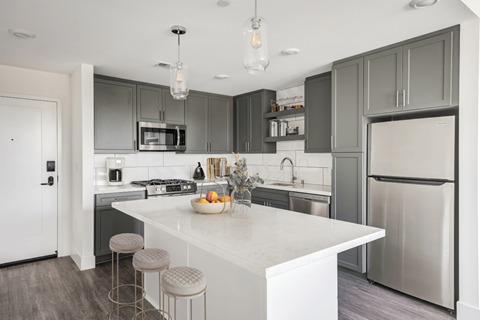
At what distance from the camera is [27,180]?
3727 millimetres

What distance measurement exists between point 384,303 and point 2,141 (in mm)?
4505

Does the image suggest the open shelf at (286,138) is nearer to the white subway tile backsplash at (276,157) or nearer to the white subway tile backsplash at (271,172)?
the white subway tile backsplash at (276,157)

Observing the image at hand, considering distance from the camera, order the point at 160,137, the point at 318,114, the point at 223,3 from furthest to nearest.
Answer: the point at 160,137, the point at 318,114, the point at 223,3

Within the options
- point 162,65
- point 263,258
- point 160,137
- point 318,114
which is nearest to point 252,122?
point 318,114

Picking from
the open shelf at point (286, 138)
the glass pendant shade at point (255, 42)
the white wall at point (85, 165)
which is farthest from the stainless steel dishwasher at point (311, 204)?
the white wall at point (85, 165)

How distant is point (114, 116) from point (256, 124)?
2122mm

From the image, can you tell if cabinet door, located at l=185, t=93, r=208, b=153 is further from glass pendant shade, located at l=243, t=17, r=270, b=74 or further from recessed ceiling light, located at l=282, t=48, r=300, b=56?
glass pendant shade, located at l=243, t=17, r=270, b=74

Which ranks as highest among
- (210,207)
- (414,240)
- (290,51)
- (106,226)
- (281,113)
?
(290,51)

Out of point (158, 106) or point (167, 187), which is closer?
point (167, 187)

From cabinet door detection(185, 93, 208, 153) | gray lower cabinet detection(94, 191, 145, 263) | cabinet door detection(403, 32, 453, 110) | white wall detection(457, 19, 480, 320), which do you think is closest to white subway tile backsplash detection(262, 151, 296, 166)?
cabinet door detection(185, 93, 208, 153)

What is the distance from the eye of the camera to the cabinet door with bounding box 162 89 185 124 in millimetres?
4445

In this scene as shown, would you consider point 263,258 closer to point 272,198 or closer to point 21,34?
point 21,34

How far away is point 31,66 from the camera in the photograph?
3566 millimetres

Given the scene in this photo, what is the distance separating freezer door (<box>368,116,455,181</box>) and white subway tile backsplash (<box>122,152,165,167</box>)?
10.1ft
